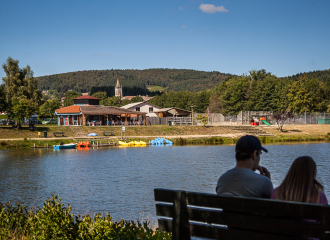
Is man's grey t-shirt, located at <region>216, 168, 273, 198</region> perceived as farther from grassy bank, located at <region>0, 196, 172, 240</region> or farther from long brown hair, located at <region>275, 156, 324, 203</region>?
grassy bank, located at <region>0, 196, 172, 240</region>

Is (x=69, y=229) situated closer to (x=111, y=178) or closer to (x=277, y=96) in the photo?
(x=111, y=178)

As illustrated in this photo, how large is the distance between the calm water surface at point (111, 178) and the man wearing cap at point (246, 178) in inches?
354

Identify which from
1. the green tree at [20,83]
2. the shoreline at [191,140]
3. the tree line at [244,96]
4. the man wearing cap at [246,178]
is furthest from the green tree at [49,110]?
the man wearing cap at [246,178]

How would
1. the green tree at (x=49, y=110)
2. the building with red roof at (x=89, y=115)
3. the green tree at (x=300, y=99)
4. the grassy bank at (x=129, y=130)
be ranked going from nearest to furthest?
1. the grassy bank at (x=129, y=130)
2. the building with red roof at (x=89, y=115)
3. the green tree at (x=300, y=99)
4. the green tree at (x=49, y=110)

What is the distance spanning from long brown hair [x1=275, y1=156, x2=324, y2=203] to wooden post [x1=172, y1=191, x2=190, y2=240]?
3.93 feet

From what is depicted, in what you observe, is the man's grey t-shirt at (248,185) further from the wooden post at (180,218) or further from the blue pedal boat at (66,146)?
the blue pedal boat at (66,146)

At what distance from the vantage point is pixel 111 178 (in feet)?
78.8

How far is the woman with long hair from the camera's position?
377 cm

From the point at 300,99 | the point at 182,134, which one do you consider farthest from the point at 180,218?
the point at 300,99

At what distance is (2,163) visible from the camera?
32.1 metres

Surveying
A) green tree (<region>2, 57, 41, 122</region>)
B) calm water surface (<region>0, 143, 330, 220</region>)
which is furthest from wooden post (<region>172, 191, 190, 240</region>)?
green tree (<region>2, 57, 41, 122</region>)

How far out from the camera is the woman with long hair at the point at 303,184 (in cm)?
377

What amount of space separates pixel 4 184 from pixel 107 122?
46.1 meters

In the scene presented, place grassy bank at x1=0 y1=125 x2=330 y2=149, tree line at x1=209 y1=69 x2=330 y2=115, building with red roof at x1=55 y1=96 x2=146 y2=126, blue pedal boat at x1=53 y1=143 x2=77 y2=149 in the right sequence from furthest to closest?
1. tree line at x1=209 y1=69 x2=330 y2=115
2. building with red roof at x1=55 y1=96 x2=146 y2=126
3. grassy bank at x1=0 y1=125 x2=330 y2=149
4. blue pedal boat at x1=53 y1=143 x2=77 y2=149
